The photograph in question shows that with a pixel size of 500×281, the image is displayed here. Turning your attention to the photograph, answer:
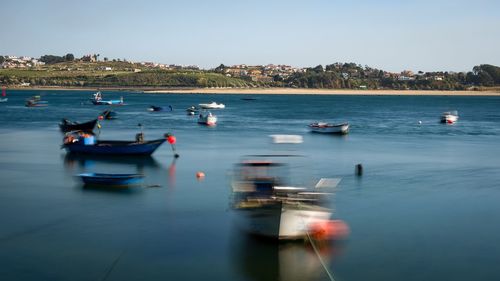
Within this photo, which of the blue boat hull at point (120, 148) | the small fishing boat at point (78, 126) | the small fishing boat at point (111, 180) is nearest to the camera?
the small fishing boat at point (111, 180)

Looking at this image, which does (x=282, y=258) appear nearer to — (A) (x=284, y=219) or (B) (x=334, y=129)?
(A) (x=284, y=219)

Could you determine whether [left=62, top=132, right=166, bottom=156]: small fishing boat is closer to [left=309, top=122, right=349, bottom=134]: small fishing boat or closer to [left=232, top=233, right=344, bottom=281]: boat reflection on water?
[left=232, top=233, right=344, bottom=281]: boat reflection on water

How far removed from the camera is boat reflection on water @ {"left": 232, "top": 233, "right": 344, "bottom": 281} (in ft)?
57.8

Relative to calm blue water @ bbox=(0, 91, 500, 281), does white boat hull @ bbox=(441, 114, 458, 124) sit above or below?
below

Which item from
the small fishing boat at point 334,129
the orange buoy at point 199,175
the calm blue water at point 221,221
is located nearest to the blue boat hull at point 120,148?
the calm blue water at point 221,221

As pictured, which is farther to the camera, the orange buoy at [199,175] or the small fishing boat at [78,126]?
the small fishing boat at [78,126]

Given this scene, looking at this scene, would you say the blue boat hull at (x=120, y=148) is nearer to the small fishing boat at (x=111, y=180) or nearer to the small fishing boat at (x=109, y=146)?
the small fishing boat at (x=109, y=146)

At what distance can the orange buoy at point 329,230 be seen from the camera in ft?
65.5

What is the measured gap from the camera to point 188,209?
81.6ft

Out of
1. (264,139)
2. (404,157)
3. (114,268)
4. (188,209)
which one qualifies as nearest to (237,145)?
(264,139)

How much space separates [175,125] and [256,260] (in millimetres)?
53029

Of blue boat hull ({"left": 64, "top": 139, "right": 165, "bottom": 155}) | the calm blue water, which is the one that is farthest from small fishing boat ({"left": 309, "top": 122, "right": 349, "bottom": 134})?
blue boat hull ({"left": 64, "top": 139, "right": 165, "bottom": 155})

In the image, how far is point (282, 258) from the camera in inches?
731

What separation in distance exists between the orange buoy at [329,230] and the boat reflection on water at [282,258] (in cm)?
33
